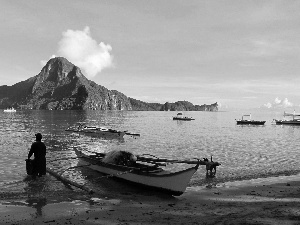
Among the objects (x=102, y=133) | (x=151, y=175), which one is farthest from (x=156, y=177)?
(x=102, y=133)

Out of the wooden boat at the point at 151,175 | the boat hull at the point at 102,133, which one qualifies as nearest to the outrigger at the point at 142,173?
the wooden boat at the point at 151,175

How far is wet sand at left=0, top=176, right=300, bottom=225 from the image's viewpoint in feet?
38.8

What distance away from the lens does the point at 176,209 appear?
13.6 m

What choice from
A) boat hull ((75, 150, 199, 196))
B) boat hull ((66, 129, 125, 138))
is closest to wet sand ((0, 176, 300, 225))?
boat hull ((75, 150, 199, 196))

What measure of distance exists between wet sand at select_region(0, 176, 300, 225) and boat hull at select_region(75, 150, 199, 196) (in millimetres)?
572

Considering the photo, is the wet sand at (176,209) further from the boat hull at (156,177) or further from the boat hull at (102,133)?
the boat hull at (102,133)

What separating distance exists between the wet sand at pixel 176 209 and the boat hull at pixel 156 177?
57cm

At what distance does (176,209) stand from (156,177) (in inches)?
117

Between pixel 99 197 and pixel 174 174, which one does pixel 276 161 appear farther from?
pixel 99 197

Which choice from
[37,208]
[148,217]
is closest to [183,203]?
[148,217]

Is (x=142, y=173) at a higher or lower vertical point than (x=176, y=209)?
higher

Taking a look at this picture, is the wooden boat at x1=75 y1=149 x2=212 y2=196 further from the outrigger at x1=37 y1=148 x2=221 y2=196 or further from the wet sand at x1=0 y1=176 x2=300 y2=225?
the wet sand at x1=0 y1=176 x2=300 y2=225

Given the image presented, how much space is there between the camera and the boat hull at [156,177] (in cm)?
1520

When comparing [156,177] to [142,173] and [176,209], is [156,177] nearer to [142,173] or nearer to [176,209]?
[142,173]
